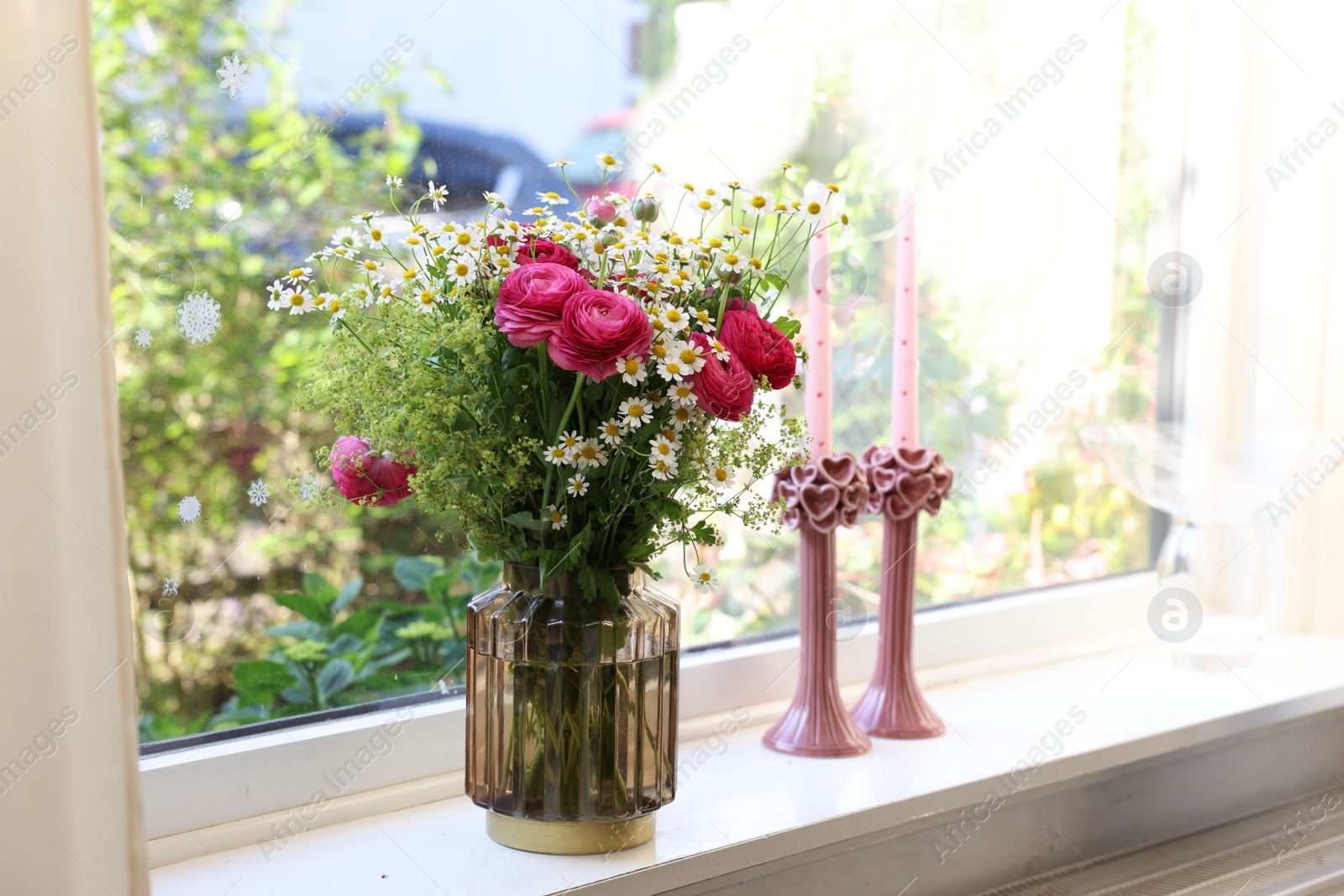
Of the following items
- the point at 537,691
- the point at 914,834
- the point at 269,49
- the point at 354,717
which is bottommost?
the point at 914,834

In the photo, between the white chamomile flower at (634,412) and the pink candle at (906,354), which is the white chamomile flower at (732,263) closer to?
the white chamomile flower at (634,412)

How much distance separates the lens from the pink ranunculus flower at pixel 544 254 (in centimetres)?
78

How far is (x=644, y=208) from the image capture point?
0.83 metres

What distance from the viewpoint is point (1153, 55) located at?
154cm

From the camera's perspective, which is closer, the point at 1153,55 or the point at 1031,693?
the point at 1031,693

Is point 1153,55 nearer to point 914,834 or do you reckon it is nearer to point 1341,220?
point 1341,220

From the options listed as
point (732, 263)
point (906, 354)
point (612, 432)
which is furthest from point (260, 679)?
point (906, 354)

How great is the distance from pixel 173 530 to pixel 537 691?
321mm

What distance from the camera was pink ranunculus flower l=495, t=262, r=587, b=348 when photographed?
709 mm

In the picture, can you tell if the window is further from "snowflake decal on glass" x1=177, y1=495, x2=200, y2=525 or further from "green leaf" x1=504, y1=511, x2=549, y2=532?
"green leaf" x1=504, y1=511, x2=549, y2=532

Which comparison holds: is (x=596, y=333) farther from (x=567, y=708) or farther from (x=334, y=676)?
(x=334, y=676)

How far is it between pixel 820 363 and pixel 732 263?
0.28 metres

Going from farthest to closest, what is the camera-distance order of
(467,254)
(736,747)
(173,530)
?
1. (736,747)
2. (173,530)
3. (467,254)

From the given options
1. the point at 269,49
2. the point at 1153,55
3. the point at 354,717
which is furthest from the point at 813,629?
the point at 1153,55
